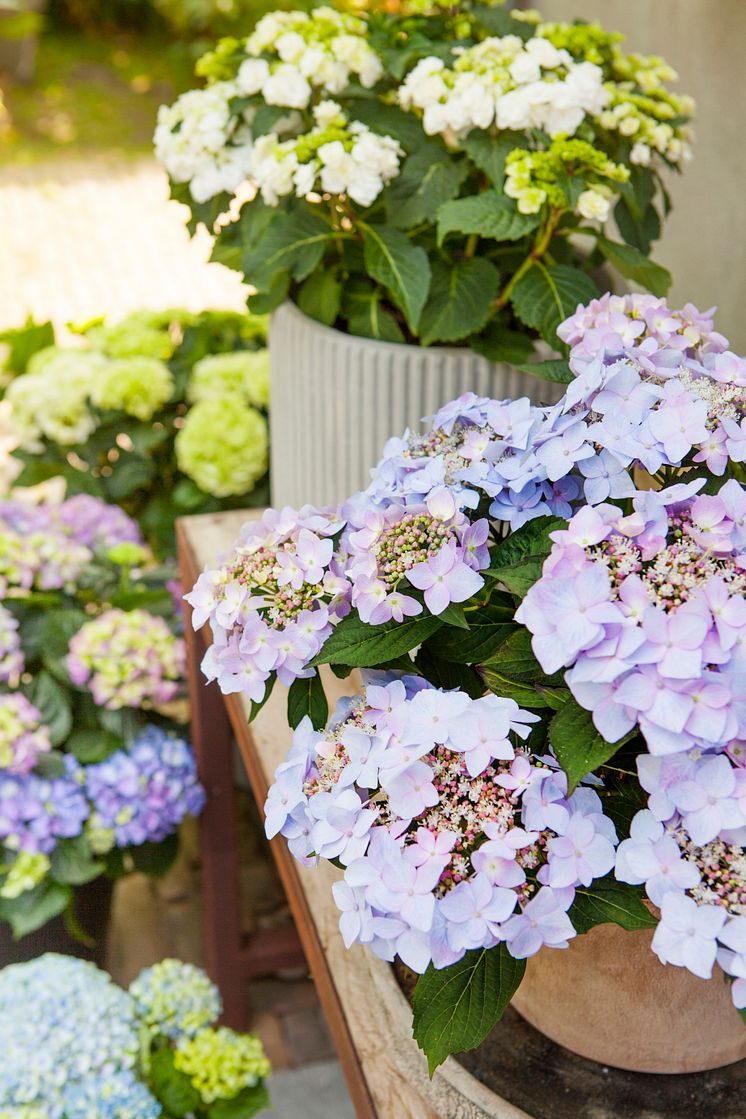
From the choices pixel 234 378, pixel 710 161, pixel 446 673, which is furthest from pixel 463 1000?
pixel 234 378

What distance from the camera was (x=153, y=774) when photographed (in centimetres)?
140

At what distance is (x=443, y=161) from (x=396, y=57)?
0.12 metres

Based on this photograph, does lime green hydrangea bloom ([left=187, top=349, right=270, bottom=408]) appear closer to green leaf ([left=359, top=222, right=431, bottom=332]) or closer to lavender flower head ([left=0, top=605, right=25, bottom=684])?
lavender flower head ([left=0, top=605, right=25, bottom=684])

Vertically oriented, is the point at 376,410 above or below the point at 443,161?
below

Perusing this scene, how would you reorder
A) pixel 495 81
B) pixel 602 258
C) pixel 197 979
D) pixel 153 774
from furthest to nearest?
1. pixel 153 774
2. pixel 602 258
3. pixel 197 979
4. pixel 495 81

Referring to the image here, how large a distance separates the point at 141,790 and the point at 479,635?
846mm

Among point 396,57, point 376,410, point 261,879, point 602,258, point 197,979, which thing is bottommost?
point 261,879

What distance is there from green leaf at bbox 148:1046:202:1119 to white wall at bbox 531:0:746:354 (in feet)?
3.05

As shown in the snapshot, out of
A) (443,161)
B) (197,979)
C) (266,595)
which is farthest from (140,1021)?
(443,161)

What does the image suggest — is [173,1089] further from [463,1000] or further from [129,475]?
[129,475]

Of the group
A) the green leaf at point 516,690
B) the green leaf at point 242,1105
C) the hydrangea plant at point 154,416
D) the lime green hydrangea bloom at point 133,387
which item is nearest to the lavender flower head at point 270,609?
the green leaf at point 516,690

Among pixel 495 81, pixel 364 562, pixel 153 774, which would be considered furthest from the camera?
pixel 153 774

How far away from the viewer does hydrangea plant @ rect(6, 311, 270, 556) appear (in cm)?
164

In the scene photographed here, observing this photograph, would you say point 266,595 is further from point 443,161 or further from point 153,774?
point 153,774
